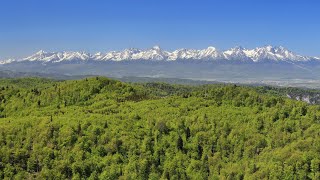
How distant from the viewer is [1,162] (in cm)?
19750

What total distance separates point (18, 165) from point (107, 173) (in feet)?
119

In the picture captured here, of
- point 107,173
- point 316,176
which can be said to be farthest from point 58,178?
point 316,176

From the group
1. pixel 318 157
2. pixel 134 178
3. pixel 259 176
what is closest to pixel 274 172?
pixel 259 176

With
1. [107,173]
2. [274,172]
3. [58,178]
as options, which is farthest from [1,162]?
[274,172]

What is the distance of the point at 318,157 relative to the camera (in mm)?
198625

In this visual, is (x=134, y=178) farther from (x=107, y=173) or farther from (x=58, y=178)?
(x=58, y=178)

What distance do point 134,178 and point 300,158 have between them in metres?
67.4

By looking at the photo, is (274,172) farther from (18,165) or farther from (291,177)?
(18,165)

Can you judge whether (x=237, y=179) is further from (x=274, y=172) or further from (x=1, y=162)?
(x=1, y=162)

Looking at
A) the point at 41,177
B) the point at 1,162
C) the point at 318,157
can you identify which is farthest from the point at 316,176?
the point at 1,162

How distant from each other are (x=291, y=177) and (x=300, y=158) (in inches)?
358

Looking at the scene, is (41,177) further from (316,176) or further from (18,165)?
(316,176)

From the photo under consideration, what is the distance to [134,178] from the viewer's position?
198 m

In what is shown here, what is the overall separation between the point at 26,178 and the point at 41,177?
5.90 metres
